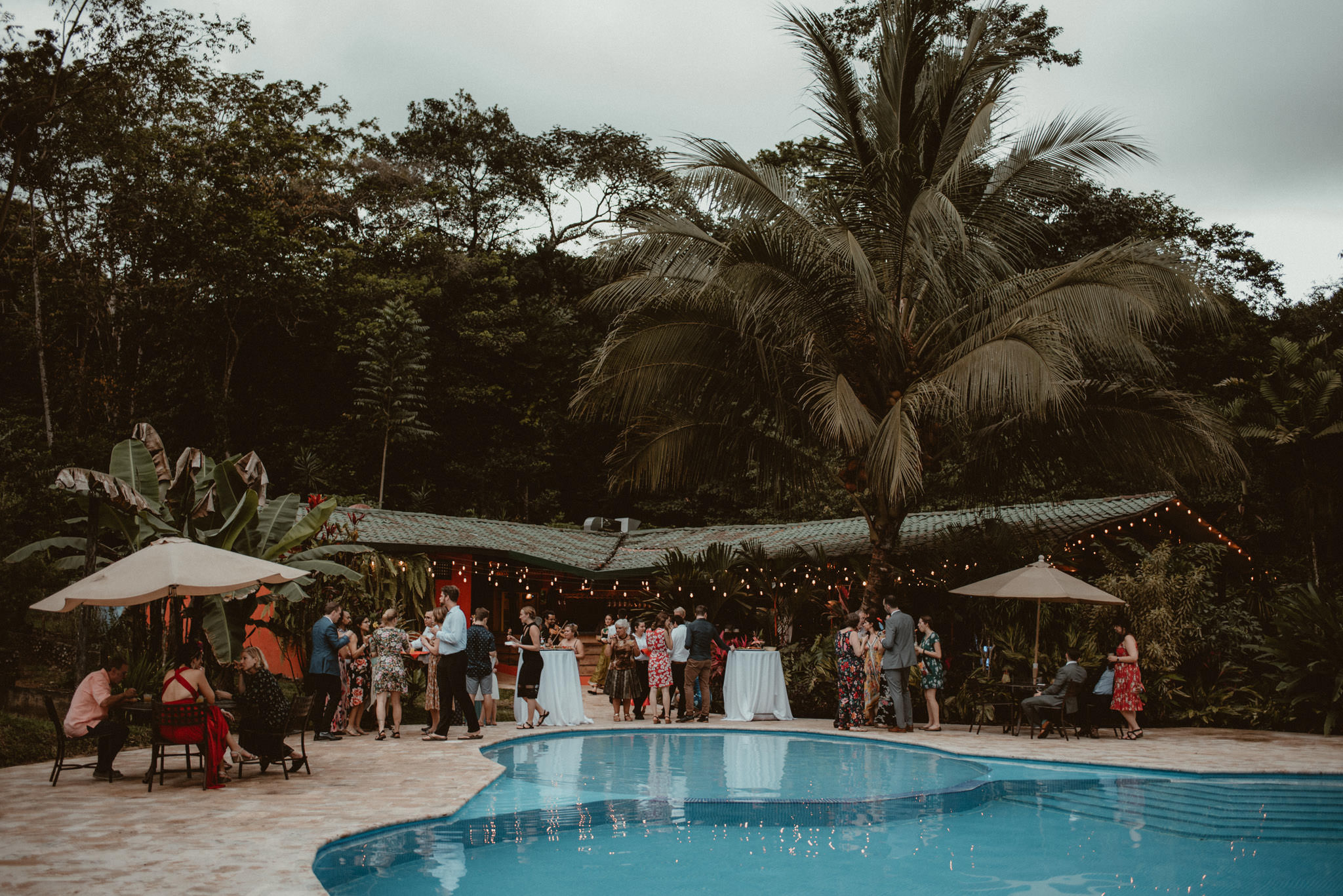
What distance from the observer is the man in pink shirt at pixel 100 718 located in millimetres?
8898

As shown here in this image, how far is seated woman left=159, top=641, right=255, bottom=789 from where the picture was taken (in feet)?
28.5

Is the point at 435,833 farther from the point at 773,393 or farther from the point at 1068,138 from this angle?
the point at 1068,138

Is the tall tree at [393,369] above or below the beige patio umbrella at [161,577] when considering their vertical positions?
above

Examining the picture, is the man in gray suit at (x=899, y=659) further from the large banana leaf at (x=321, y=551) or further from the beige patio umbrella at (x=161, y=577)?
the beige patio umbrella at (x=161, y=577)

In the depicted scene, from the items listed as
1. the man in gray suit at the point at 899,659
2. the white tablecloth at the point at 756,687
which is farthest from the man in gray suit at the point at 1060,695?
the white tablecloth at the point at 756,687

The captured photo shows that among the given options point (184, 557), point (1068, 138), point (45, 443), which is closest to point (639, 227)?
point (1068, 138)

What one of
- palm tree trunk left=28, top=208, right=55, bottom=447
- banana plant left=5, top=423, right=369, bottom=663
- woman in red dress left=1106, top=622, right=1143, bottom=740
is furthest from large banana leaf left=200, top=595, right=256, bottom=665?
palm tree trunk left=28, top=208, right=55, bottom=447

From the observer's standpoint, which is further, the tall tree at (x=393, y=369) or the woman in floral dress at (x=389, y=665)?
the tall tree at (x=393, y=369)

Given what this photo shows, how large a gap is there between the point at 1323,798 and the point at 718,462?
9335 millimetres

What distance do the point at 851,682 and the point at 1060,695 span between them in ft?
9.11

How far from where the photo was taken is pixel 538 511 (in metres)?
36.7

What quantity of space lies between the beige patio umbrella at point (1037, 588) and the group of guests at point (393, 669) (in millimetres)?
6708

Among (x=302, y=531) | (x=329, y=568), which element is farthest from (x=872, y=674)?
(x=302, y=531)

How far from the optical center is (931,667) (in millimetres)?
14062
